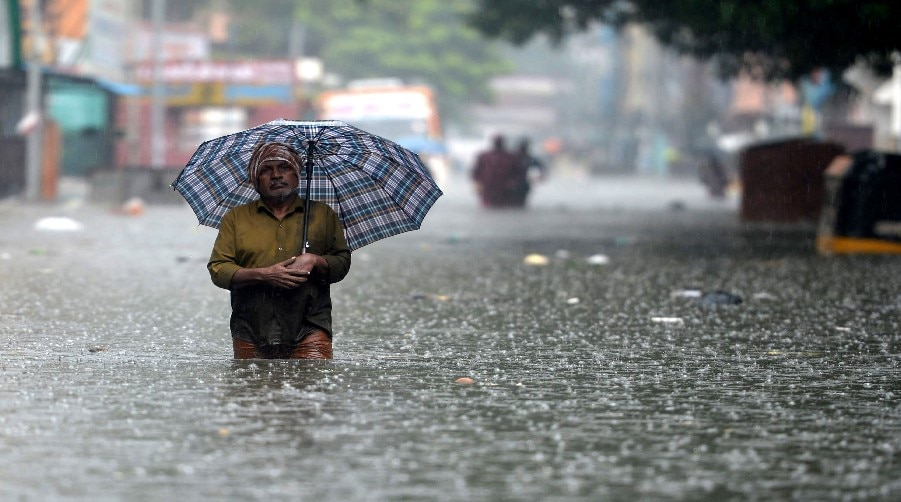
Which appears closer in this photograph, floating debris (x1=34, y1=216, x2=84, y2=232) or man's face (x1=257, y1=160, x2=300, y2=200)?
man's face (x1=257, y1=160, x2=300, y2=200)

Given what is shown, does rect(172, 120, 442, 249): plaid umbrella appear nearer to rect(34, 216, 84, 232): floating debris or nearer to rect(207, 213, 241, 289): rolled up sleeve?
rect(207, 213, 241, 289): rolled up sleeve

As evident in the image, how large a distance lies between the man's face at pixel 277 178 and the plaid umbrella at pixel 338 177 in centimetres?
26

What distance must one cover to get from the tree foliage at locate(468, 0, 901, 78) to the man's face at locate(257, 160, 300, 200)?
463 inches

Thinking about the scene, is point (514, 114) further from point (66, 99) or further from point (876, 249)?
point (876, 249)

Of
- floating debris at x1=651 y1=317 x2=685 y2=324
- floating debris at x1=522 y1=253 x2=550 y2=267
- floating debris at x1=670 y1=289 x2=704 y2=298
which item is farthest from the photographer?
floating debris at x1=522 y1=253 x2=550 y2=267

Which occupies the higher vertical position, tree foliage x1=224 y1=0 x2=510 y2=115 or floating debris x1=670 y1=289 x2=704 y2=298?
tree foliage x1=224 y1=0 x2=510 y2=115

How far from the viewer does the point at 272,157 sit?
8531 millimetres

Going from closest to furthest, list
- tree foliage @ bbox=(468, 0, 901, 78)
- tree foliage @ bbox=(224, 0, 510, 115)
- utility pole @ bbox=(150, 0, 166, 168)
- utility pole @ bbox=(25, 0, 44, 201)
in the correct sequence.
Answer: tree foliage @ bbox=(468, 0, 901, 78), utility pole @ bbox=(25, 0, 44, 201), utility pole @ bbox=(150, 0, 166, 168), tree foliage @ bbox=(224, 0, 510, 115)

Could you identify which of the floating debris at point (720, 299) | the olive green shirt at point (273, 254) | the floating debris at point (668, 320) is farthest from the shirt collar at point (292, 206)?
the floating debris at point (720, 299)

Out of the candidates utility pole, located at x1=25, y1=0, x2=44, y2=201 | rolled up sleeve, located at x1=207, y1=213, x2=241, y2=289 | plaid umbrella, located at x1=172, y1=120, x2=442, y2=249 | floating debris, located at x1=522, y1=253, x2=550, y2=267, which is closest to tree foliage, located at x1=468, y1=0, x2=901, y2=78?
floating debris, located at x1=522, y1=253, x2=550, y2=267

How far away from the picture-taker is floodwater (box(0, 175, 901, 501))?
618cm

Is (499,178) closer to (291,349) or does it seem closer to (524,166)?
(524,166)

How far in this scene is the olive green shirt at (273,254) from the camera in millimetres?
8625

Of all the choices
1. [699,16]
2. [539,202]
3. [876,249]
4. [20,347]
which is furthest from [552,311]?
[539,202]
